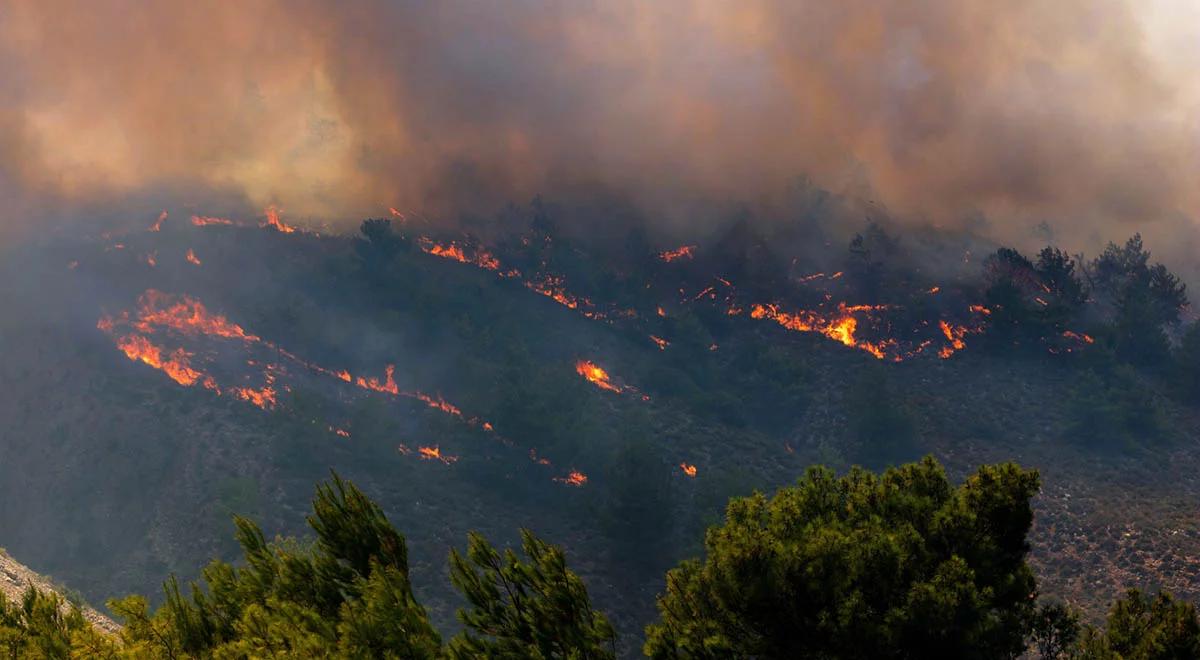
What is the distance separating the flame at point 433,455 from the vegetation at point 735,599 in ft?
264

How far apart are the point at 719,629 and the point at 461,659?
6.85 meters

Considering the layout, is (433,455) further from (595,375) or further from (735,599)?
(735,599)

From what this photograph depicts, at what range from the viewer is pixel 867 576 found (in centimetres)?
1942

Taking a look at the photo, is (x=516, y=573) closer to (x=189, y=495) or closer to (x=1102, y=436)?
(x=189, y=495)

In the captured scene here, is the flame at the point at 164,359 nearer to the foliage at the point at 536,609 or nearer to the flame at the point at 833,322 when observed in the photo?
the flame at the point at 833,322

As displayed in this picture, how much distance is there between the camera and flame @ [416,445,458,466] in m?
100

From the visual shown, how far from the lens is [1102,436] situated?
103 meters

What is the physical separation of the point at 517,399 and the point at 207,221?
83.8 meters

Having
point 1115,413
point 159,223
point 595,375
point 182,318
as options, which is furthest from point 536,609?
point 159,223

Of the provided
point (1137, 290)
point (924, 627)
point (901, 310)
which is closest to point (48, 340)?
point (901, 310)

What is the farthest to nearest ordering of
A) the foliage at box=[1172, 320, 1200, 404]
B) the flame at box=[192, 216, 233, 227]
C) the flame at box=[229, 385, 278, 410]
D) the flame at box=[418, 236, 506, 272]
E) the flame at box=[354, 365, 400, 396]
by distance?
the flame at box=[192, 216, 233, 227], the flame at box=[418, 236, 506, 272], the flame at box=[354, 365, 400, 396], the flame at box=[229, 385, 278, 410], the foliage at box=[1172, 320, 1200, 404]

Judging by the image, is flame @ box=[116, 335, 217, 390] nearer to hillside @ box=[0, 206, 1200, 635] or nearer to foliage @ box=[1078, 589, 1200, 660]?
hillside @ box=[0, 206, 1200, 635]

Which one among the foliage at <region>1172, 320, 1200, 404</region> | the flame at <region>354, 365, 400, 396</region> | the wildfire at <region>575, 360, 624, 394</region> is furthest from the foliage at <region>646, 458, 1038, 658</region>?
the foliage at <region>1172, 320, 1200, 404</region>

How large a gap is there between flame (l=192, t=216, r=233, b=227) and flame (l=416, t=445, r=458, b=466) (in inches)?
2843
